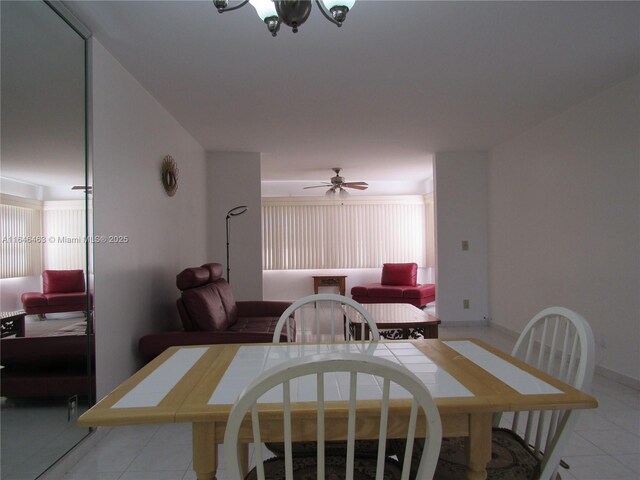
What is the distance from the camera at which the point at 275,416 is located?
1.01 meters

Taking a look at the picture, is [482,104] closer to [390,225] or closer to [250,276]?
[250,276]

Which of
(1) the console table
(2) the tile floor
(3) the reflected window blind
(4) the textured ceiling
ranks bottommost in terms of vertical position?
(2) the tile floor

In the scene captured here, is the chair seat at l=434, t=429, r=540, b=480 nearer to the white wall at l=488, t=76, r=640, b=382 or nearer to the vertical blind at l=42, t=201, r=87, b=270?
the vertical blind at l=42, t=201, r=87, b=270

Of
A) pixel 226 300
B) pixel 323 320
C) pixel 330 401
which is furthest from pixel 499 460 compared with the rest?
pixel 323 320

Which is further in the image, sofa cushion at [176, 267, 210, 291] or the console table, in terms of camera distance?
the console table

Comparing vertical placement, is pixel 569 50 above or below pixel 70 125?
above

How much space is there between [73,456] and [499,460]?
2096 millimetres

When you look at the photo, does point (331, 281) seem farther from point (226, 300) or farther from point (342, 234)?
point (226, 300)

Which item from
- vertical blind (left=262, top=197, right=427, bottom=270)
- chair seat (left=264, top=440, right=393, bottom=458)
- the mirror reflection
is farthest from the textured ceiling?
vertical blind (left=262, top=197, right=427, bottom=270)

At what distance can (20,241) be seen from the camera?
1737 mm

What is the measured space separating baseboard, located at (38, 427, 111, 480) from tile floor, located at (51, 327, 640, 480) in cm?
3

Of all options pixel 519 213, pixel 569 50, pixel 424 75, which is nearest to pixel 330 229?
pixel 519 213

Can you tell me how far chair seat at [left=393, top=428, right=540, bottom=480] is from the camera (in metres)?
1.24

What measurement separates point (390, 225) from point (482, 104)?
177 inches
